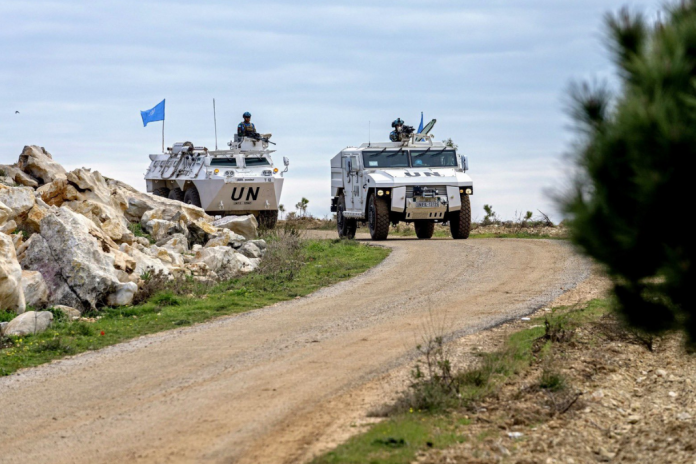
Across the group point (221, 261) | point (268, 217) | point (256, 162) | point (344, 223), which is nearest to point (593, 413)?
point (221, 261)

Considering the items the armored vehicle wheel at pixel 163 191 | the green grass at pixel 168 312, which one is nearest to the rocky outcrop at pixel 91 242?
the green grass at pixel 168 312

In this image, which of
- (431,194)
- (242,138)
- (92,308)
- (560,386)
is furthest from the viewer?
(242,138)

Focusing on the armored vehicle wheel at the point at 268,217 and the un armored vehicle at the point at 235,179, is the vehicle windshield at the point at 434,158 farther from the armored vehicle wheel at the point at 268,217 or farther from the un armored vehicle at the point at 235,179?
the armored vehicle wheel at the point at 268,217

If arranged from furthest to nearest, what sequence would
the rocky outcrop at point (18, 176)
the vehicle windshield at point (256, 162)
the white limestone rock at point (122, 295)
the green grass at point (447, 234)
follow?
the vehicle windshield at point (256, 162), the green grass at point (447, 234), the rocky outcrop at point (18, 176), the white limestone rock at point (122, 295)

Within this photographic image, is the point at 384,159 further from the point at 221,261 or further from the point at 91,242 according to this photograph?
the point at 91,242

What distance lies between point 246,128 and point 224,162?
1.79 m

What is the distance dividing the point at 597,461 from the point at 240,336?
5212mm

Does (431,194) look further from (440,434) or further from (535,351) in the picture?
(440,434)

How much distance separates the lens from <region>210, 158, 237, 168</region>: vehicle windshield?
93.0 ft

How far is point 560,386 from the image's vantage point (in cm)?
800

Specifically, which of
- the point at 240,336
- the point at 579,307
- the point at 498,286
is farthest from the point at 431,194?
the point at 240,336

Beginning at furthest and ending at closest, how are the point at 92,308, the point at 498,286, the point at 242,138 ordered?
the point at 242,138, the point at 498,286, the point at 92,308

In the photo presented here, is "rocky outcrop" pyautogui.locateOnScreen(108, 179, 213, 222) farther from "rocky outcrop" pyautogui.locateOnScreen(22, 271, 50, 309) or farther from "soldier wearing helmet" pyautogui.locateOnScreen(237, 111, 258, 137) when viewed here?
"rocky outcrop" pyautogui.locateOnScreen(22, 271, 50, 309)

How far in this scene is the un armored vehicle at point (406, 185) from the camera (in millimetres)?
22641
